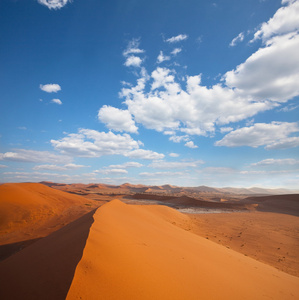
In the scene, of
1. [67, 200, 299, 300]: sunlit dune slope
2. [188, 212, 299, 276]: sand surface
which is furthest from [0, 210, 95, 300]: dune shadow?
[188, 212, 299, 276]: sand surface

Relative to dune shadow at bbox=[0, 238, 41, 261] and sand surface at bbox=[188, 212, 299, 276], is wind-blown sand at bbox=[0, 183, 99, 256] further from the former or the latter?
sand surface at bbox=[188, 212, 299, 276]

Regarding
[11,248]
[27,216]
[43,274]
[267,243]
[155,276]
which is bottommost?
[267,243]

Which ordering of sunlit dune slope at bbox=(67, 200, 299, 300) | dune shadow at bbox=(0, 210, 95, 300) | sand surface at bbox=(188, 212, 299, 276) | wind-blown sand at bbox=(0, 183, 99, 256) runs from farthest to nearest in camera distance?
wind-blown sand at bbox=(0, 183, 99, 256)
sand surface at bbox=(188, 212, 299, 276)
sunlit dune slope at bbox=(67, 200, 299, 300)
dune shadow at bbox=(0, 210, 95, 300)

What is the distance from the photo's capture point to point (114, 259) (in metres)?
3.45

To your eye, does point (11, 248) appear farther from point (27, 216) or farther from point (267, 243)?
point (267, 243)

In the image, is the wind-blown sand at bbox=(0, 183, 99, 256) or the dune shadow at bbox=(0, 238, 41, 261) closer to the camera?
the dune shadow at bbox=(0, 238, 41, 261)

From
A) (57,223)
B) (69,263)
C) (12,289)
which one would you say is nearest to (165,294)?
(69,263)

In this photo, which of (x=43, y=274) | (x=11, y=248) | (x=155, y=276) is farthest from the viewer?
(x=11, y=248)

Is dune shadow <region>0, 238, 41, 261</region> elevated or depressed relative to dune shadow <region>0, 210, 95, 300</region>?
depressed

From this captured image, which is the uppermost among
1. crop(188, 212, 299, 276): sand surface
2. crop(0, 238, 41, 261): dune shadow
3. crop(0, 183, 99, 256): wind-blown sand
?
crop(0, 183, 99, 256): wind-blown sand

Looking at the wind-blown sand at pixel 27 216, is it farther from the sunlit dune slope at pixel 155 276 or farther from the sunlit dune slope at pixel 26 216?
the sunlit dune slope at pixel 155 276

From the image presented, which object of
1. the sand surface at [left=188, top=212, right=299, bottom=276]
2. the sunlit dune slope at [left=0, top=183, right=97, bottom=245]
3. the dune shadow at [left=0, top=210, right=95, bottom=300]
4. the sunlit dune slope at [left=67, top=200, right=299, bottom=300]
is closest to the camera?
the dune shadow at [left=0, top=210, right=95, bottom=300]

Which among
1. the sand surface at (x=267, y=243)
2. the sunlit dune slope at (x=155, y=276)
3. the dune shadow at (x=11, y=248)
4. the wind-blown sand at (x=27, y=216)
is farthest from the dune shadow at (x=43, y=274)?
the sand surface at (x=267, y=243)

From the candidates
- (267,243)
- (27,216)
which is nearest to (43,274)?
(267,243)
